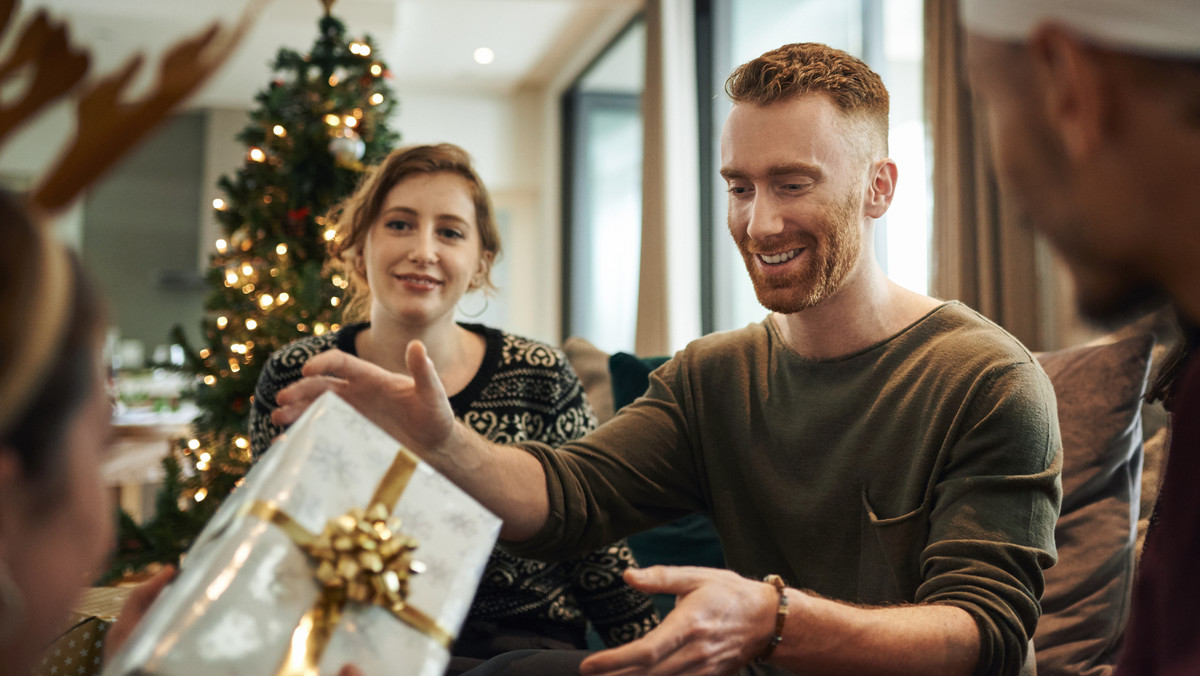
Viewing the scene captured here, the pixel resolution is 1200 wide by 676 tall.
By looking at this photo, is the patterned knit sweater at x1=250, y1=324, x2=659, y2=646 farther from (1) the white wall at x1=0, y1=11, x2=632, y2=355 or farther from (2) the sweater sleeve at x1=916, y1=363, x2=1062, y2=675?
(1) the white wall at x1=0, y1=11, x2=632, y2=355

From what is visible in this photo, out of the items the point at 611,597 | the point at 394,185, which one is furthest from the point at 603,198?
the point at 611,597

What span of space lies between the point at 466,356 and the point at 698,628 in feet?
3.65

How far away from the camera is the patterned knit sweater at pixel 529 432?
1564 millimetres

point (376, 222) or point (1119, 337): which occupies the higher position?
point (376, 222)

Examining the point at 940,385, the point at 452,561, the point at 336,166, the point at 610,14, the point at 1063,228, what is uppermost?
the point at 610,14

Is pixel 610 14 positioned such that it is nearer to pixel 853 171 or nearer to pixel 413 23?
pixel 413 23

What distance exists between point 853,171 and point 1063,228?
74cm

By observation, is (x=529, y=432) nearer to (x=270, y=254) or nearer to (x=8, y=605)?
(x=8, y=605)

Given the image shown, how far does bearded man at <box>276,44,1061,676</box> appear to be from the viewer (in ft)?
3.28

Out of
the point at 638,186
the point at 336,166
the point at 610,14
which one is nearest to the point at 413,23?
the point at 610,14

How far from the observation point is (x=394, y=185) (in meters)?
1.90

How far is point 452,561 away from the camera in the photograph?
2.55 ft

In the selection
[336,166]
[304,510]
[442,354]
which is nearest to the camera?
[304,510]

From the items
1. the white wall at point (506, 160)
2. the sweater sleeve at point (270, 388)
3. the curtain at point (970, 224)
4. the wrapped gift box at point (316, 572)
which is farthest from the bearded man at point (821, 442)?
the white wall at point (506, 160)
